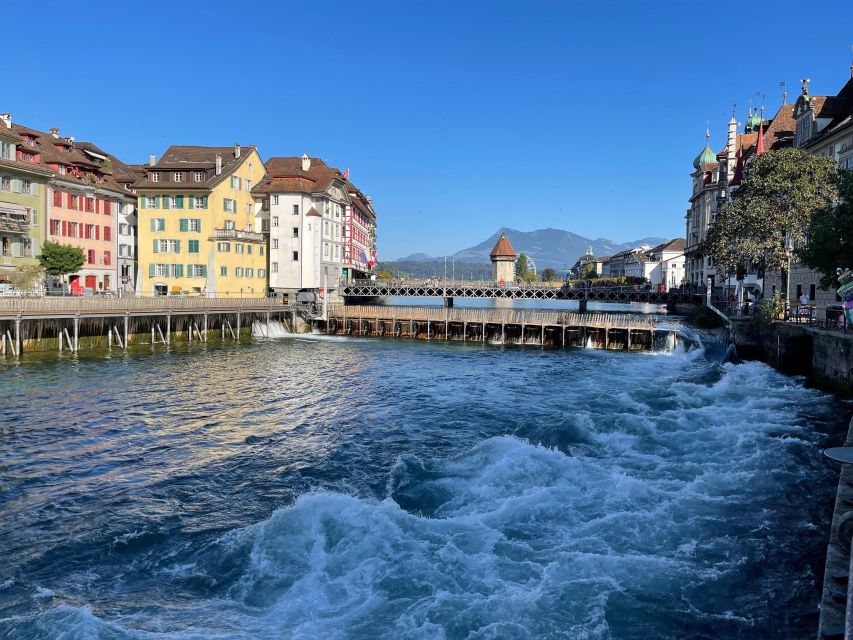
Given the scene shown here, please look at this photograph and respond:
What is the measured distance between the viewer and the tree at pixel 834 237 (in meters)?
28.6

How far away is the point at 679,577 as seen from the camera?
1135 cm

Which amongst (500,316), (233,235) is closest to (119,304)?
(233,235)

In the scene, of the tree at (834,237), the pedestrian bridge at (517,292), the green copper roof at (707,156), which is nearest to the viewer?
the tree at (834,237)

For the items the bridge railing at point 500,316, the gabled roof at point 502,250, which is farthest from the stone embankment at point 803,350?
the gabled roof at point 502,250

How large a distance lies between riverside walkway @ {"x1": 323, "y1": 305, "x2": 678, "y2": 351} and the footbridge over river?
1325cm

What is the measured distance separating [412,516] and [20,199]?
54410 mm

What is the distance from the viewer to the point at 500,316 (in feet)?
205

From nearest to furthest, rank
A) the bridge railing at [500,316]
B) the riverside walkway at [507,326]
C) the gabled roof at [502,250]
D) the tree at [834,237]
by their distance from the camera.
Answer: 1. the tree at [834,237]
2. the riverside walkway at [507,326]
3. the bridge railing at [500,316]
4. the gabled roof at [502,250]

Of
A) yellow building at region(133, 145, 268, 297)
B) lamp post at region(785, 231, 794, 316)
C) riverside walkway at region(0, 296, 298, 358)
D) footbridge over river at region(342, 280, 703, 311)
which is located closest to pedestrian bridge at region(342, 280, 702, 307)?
footbridge over river at region(342, 280, 703, 311)

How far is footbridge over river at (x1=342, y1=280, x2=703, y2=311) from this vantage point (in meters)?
78.1

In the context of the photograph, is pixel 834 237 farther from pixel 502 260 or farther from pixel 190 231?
pixel 502 260

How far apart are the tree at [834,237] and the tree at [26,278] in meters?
52.4

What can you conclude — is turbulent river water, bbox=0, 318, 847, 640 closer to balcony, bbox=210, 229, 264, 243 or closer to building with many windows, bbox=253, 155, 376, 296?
balcony, bbox=210, 229, 264, 243

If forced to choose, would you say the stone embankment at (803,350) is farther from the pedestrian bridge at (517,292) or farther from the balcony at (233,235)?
the balcony at (233,235)
